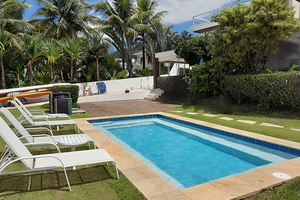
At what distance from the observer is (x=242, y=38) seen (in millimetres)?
10008

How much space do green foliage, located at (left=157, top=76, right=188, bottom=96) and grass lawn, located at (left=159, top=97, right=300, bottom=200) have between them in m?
2.65

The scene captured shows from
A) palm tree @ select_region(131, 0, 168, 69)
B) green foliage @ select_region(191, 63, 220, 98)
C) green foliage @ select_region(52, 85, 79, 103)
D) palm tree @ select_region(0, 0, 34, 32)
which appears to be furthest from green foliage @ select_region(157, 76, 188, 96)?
palm tree @ select_region(0, 0, 34, 32)

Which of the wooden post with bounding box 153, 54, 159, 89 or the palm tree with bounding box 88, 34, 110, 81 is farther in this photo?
the palm tree with bounding box 88, 34, 110, 81

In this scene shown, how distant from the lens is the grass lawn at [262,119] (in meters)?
2.90

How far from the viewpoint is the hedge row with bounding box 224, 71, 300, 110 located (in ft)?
27.4

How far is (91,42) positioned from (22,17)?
7.49m

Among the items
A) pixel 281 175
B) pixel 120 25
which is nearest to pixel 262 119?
pixel 281 175

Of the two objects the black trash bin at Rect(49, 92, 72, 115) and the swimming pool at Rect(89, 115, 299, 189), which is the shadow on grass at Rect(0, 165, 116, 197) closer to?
the swimming pool at Rect(89, 115, 299, 189)

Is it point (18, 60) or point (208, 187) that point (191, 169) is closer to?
point (208, 187)

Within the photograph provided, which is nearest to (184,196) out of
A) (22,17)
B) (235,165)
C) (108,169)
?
(108,169)

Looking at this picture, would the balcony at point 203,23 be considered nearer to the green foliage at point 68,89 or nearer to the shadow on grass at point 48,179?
the green foliage at point 68,89

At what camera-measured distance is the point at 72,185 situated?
3.07 m

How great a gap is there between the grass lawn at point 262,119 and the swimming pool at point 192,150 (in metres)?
0.77

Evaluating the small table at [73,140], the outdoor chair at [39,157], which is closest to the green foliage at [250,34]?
the small table at [73,140]
